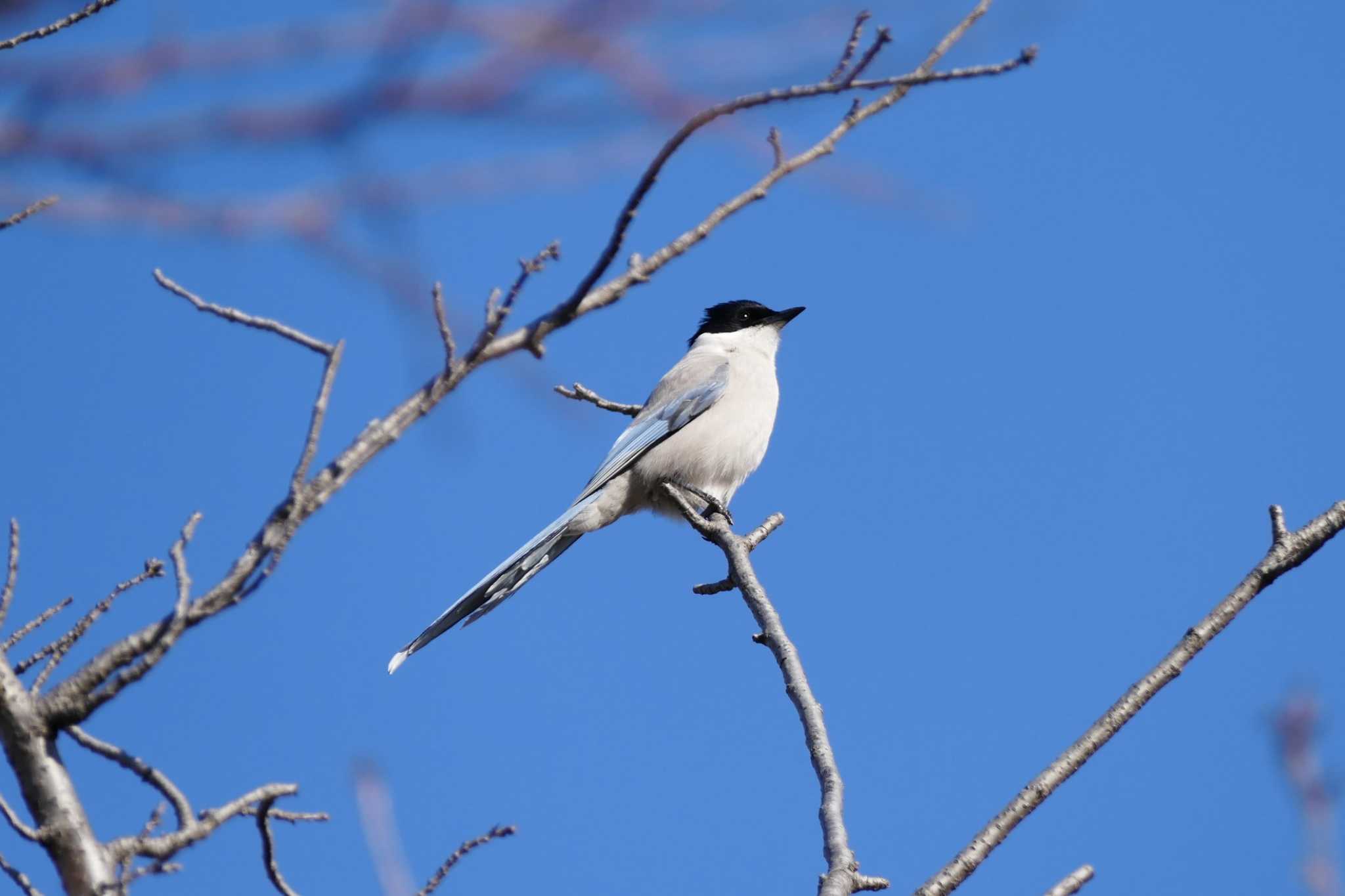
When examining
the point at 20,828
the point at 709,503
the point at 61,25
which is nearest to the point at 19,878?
the point at 20,828

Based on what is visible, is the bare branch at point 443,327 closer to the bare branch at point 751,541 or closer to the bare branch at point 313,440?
the bare branch at point 313,440

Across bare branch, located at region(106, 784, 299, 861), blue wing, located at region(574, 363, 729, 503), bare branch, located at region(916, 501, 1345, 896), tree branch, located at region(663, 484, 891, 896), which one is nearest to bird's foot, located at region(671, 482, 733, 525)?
blue wing, located at region(574, 363, 729, 503)

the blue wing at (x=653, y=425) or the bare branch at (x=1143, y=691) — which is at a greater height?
the blue wing at (x=653, y=425)

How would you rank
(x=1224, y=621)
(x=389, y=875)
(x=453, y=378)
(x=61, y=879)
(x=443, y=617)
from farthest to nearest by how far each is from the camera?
(x=443, y=617), (x=389, y=875), (x=1224, y=621), (x=453, y=378), (x=61, y=879)

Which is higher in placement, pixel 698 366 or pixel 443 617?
pixel 698 366

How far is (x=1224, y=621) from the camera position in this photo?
94.2 inches

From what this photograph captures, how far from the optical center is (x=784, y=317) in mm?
7203

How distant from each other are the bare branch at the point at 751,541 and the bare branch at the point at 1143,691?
155 cm

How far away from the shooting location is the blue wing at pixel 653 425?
5.95 m

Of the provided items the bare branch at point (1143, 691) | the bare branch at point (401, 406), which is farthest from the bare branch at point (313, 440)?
the bare branch at point (1143, 691)

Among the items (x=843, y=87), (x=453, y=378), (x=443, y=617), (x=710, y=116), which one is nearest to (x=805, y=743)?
(x=453, y=378)

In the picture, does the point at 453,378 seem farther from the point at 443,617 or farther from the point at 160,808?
the point at 443,617

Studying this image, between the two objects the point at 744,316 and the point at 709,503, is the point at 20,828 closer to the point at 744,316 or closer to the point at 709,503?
the point at 709,503

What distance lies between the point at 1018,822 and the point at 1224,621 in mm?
527
